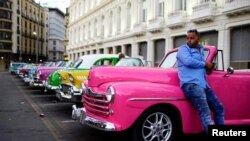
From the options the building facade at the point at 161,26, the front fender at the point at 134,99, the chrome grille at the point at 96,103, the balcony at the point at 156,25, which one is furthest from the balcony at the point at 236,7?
the chrome grille at the point at 96,103

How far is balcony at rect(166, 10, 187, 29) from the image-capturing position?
24747mm

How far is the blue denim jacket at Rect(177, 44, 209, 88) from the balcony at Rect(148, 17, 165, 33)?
2126 cm

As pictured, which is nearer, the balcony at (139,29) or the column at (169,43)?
the column at (169,43)

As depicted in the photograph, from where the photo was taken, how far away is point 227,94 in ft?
24.1

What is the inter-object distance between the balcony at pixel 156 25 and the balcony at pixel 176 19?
1.10m

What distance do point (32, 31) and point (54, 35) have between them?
1092 inches

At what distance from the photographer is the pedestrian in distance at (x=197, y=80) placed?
651 cm

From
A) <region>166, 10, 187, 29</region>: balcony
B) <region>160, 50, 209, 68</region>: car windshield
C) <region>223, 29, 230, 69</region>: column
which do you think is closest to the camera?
<region>160, 50, 209, 68</region>: car windshield

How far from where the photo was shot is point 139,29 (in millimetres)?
32031

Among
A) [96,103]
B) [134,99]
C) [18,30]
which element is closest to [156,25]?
[96,103]

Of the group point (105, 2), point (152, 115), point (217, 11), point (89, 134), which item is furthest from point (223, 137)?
point (105, 2)

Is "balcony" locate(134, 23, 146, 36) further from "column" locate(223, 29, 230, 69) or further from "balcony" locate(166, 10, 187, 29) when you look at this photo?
"column" locate(223, 29, 230, 69)

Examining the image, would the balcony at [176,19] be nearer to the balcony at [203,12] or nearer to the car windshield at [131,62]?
the balcony at [203,12]

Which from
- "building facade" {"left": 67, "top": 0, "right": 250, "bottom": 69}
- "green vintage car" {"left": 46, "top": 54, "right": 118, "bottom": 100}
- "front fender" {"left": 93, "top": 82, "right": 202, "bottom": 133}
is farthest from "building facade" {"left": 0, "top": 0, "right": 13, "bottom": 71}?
"front fender" {"left": 93, "top": 82, "right": 202, "bottom": 133}
